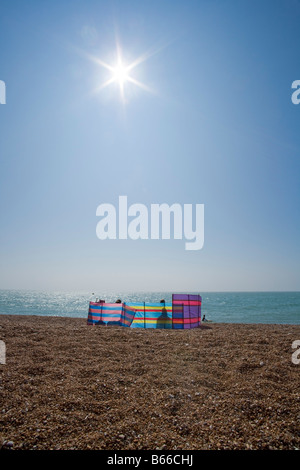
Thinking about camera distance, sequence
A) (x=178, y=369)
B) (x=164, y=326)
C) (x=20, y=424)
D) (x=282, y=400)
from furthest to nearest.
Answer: (x=164, y=326)
(x=178, y=369)
(x=282, y=400)
(x=20, y=424)

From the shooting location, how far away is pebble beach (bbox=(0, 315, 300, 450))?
480 cm

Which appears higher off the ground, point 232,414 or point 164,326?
point 232,414

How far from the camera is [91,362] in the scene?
8688 millimetres

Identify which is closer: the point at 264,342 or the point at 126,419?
the point at 126,419

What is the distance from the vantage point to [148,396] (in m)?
6.43

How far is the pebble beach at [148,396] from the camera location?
4805 millimetres

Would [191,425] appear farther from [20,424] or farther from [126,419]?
[20,424]

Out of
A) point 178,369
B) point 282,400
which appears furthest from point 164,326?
point 282,400

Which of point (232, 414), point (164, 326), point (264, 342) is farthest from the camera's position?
point (164, 326)
